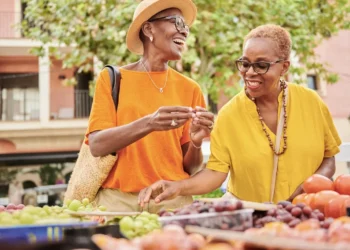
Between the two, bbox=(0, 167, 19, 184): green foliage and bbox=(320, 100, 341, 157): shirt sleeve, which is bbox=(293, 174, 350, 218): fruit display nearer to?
bbox=(320, 100, 341, 157): shirt sleeve

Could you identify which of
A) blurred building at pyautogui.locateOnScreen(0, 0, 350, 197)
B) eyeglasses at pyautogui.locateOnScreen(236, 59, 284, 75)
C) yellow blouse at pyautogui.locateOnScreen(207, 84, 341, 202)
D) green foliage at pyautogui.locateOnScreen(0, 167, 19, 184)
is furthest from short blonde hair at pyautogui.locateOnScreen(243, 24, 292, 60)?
green foliage at pyautogui.locateOnScreen(0, 167, 19, 184)

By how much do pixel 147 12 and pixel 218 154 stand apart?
93 cm

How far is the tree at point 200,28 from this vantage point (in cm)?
953

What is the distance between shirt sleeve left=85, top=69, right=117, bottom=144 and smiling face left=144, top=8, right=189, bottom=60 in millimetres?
365

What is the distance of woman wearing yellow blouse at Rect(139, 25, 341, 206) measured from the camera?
274 cm

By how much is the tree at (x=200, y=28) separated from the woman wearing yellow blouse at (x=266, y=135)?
6.29 meters

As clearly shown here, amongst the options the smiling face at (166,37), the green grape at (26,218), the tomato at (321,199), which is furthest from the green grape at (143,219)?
the smiling face at (166,37)

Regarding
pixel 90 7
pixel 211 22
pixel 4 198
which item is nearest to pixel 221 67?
pixel 211 22

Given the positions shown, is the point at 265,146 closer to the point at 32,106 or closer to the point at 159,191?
the point at 159,191

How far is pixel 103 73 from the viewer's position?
2.85 m

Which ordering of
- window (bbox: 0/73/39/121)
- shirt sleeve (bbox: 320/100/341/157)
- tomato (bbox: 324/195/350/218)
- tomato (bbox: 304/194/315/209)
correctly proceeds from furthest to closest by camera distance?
window (bbox: 0/73/39/121)
shirt sleeve (bbox: 320/100/341/157)
tomato (bbox: 304/194/315/209)
tomato (bbox: 324/195/350/218)

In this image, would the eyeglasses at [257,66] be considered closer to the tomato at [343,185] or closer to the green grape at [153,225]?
the tomato at [343,185]

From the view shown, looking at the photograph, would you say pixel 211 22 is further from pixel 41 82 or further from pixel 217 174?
pixel 41 82

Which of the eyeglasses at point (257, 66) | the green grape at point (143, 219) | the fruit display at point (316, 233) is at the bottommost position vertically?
the green grape at point (143, 219)
